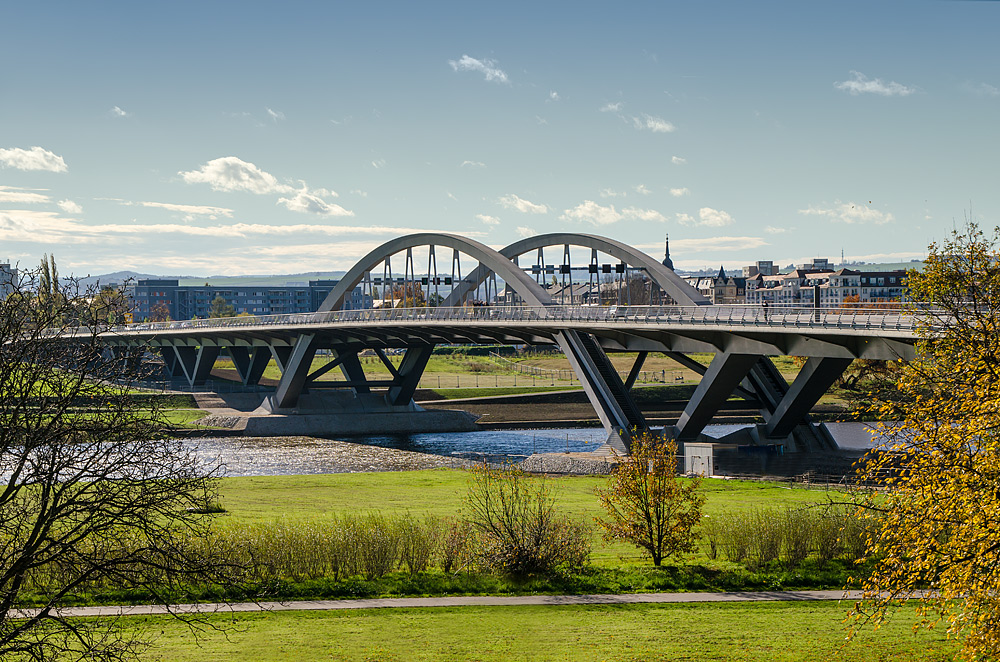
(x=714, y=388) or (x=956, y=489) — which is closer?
(x=956, y=489)

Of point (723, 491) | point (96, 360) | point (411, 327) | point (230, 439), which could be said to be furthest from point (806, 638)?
point (230, 439)

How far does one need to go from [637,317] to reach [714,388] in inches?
226

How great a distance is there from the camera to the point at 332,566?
24.2 m

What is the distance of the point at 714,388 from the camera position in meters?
54.9

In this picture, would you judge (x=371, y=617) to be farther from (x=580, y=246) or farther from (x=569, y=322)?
(x=580, y=246)

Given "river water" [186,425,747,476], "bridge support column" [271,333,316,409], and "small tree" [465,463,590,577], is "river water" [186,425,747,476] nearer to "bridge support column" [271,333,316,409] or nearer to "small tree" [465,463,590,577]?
"bridge support column" [271,333,316,409]

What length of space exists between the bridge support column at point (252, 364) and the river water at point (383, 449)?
1030 inches

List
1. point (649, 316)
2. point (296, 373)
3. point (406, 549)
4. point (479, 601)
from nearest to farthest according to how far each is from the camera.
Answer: point (479, 601) < point (406, 549) < point (649, 316) < point (296, 373)

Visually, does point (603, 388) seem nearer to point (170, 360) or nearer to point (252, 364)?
point (252, 364)

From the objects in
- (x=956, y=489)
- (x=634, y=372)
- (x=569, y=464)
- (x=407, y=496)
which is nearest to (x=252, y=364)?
(x=634, y=372)

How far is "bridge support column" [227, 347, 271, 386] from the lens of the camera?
350 ft

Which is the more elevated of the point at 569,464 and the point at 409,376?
the point at 409,376

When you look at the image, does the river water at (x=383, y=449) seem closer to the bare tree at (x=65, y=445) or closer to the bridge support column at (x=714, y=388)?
the bridge support column at (x=714, y=388)

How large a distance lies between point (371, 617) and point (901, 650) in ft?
32.3
